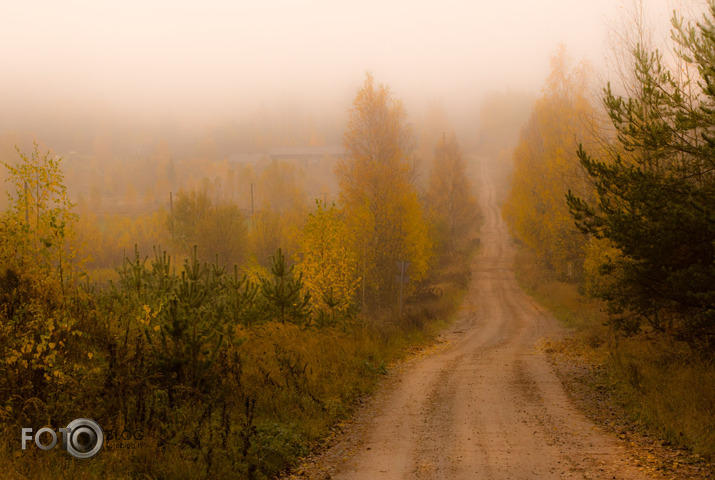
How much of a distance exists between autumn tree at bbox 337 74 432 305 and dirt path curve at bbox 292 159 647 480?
35.3 ft

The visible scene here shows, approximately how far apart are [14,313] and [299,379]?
6.29m

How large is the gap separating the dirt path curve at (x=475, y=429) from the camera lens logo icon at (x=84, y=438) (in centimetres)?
344

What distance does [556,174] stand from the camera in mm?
34938

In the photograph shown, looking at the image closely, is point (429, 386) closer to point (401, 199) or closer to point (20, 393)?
point (20, 393)

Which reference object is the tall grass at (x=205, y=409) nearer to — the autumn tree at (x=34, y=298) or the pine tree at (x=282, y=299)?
the autumn tree at (x=34, y=298)

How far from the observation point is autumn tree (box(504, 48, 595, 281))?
108 feet

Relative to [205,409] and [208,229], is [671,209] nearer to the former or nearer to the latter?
[205,409]

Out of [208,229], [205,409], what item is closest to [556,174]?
[208,229]

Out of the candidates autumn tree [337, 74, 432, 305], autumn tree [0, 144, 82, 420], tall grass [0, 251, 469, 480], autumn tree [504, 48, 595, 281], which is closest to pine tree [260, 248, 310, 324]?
tall grass [0, 251, 469, 480]

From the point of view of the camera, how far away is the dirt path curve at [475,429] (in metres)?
8.22

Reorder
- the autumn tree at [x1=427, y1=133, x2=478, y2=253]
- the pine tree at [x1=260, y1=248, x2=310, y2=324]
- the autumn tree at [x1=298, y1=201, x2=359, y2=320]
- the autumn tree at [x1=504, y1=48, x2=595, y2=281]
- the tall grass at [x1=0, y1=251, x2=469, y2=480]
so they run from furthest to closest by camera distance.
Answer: the autumn tree at [x1=427, y1=133, x2=478, y2=253] → the autumn tree at [x1=504, y1=48, x2=595, y2=281] → the autumn tree at [x1=298, y1=201, x2=359, y2=320] → the pine tree at [x1=260, y1=248, x2=310, y2=324] → the tall grass at [x1=0, y1=251, x2=469, y2=480]

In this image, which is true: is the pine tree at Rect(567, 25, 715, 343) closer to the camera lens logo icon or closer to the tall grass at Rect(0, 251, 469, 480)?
the tall grass at Rect(0, 251, 469, 480)

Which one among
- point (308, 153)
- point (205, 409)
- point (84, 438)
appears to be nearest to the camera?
point (84, 438)

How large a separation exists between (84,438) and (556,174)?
32.9 meters
